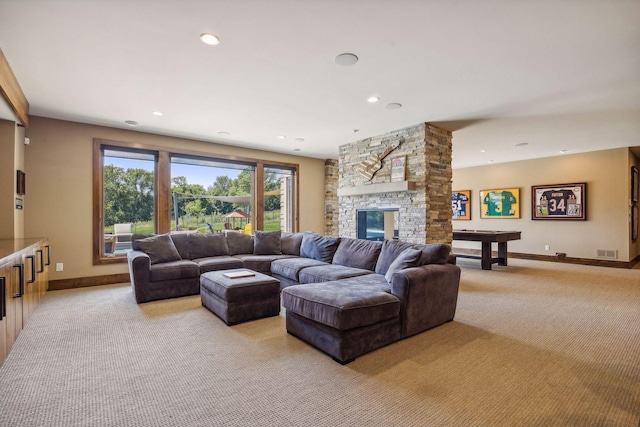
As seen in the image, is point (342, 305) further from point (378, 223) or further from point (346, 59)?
point (378, 223)

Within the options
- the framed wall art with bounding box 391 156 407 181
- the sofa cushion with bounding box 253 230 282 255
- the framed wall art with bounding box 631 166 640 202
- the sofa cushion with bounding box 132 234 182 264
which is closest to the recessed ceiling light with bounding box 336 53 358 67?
the framed wall art with bounding box 391 156 407 181

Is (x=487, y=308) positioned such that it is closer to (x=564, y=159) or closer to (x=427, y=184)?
(x=427, y=184)

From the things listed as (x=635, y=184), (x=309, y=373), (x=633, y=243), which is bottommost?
(x=309, y=373)

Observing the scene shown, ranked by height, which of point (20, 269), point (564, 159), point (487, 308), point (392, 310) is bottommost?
point (487, 308)

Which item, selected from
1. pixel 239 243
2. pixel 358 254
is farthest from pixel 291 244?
pixel 358 254

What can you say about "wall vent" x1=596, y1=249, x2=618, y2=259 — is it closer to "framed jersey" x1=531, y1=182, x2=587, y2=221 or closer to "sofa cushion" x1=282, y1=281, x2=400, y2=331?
"framed jersey" x1=531, y1=182, x2=587, y2=221

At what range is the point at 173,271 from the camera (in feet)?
13.9

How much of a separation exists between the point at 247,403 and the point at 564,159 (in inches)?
349

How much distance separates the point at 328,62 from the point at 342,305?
229 centimetres

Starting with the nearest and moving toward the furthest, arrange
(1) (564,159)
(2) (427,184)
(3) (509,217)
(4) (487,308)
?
(4) (487,308) < (2) (427,184) < (1) (564,159) < (3) (509,217)

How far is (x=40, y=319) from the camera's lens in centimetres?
338

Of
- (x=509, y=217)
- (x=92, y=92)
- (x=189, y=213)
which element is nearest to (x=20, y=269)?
(x=92, y=92)

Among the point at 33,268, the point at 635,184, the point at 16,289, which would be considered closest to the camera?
the point at 16,289

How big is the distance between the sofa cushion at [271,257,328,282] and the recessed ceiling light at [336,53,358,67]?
2.54 metres
